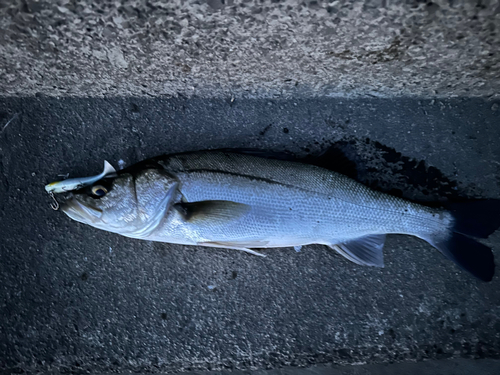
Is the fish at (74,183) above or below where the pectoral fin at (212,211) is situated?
below

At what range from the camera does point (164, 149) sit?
2.33 m

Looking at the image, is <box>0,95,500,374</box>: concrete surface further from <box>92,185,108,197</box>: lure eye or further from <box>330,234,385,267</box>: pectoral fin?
<box>92,185,108,197</box>: lure eye

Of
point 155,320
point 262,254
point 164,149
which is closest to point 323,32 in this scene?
point 164,149

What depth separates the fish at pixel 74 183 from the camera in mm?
2049

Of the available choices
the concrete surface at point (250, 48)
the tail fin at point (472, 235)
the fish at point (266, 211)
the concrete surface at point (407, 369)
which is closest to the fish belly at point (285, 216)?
the fish at point (266, 211)

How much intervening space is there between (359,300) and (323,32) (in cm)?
191

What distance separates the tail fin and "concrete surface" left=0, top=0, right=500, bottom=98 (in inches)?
34.8

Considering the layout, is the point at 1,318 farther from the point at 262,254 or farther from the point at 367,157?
the point at 367,157

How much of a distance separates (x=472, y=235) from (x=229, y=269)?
5.73ft

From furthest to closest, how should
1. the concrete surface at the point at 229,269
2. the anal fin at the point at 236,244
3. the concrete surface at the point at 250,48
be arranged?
the concrete surface at the point at 229,269 < the anal fin at the point at 236,244 < the concrete surface at the point at 250,48

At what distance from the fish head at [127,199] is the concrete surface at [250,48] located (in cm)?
74

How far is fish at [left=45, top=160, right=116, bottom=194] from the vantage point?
2049 millimetres

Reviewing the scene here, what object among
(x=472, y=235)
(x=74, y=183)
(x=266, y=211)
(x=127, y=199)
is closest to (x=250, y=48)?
(x=266, y=211)

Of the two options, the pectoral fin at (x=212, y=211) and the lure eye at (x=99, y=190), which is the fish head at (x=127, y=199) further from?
the pectoral fin at (x=212, y=211)
